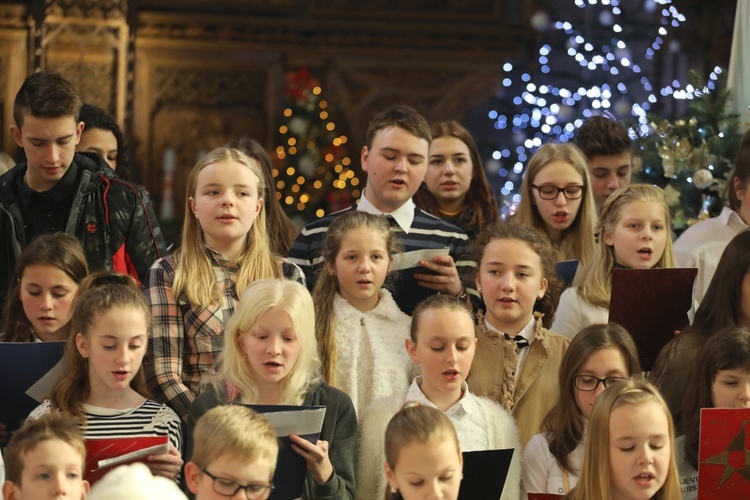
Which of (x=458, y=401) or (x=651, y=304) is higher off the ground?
(x=651, y=304)

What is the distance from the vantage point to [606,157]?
4.91 metres

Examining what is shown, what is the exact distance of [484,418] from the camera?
135 inches

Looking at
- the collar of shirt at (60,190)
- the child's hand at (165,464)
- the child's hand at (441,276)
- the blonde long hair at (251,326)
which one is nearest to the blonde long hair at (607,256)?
the child's hand at (441,276)

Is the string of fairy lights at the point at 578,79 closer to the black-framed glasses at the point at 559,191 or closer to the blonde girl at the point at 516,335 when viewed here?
the black-framed glasses at the point at 559,191

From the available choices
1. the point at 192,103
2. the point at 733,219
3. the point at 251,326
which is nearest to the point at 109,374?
the point at 251,326

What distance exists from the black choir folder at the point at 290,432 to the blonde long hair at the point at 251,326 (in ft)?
0.66

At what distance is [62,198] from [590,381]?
185 cm

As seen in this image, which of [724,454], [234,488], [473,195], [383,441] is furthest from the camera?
[473,195]

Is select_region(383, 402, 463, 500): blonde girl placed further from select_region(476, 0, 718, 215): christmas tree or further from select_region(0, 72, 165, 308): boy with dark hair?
select_region(476, 0, 718, 215): christmas tree

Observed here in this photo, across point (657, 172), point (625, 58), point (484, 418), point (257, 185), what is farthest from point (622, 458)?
point (625, 58)

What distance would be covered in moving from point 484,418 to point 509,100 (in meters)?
5.36

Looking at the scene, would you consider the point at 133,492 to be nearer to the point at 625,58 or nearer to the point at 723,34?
the point at 625,58

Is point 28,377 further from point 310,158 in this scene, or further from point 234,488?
point 310,158

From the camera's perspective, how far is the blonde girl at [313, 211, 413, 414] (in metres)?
3.60
